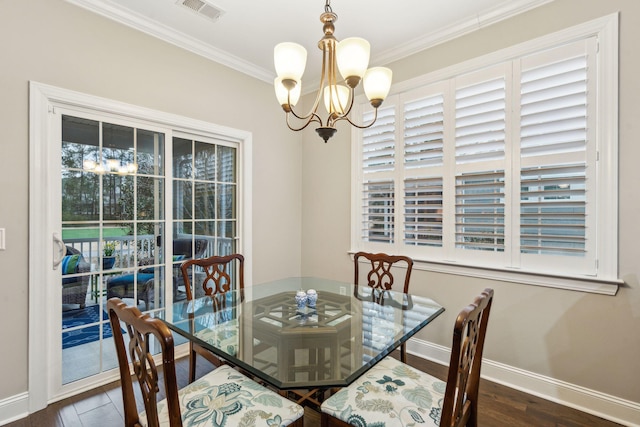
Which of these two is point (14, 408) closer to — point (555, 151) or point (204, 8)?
point (204, 8)

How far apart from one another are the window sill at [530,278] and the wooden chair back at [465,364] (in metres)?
1.18

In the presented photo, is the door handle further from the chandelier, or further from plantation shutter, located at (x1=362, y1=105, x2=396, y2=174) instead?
plantation shutter, located at (x1=362, y1=105, x2=396, y2=174)

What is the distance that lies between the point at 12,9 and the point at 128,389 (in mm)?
2445

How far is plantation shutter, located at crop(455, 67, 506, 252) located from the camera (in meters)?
2.42

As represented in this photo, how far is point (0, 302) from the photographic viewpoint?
6.51 ft

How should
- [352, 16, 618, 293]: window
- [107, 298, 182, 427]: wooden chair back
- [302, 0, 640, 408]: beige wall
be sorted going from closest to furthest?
[107, 298, 182, 427]: wooden chair back < [302, 0, 640, 408]: beige wall < [352, 16, 618, 293]: window

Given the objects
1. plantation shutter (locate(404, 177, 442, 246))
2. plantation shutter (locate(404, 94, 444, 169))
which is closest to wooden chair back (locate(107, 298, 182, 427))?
plantation shutter (locate(404, 177, 442, 246))

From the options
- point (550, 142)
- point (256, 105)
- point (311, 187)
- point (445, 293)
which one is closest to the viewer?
point (550, 142)

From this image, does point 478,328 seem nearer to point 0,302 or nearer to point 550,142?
point 550,142

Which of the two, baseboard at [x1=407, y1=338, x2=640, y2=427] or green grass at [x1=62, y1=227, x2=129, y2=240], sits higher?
green grass at [x1=62, y1=227, x2=129, y2=240]

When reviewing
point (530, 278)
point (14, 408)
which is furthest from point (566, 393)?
point (14, 408)

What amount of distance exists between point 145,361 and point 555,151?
2.68 metres

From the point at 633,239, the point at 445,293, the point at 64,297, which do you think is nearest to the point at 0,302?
the point at 64,297

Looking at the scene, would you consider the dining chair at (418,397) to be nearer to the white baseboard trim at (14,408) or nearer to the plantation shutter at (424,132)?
the plantation shutter at (424,132)
